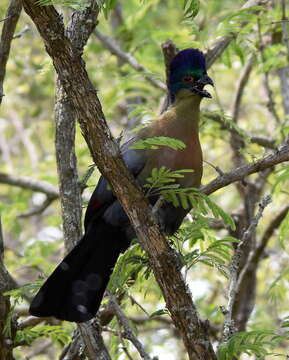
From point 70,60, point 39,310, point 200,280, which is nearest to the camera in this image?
point 70,60

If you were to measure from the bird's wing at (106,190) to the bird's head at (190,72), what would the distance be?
0.63 metres

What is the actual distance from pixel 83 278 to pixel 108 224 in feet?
1.13

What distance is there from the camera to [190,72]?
418 cm

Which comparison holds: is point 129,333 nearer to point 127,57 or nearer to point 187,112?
point 187,112

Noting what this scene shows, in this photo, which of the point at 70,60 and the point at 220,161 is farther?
the point at 220,161

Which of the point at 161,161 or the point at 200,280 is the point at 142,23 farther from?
the point at 161,161

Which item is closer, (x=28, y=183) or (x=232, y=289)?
(x=232, y=289)

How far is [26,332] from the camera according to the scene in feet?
12.4

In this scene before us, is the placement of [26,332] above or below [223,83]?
below

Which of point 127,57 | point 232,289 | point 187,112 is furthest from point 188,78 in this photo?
point 127,57

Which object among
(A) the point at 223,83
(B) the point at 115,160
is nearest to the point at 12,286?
(B) the point at 115,160

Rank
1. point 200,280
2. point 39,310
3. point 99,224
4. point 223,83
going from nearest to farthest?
point 39,310
point 99,224
point 200,280
point 223,83

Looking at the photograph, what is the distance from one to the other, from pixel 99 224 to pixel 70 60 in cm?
139

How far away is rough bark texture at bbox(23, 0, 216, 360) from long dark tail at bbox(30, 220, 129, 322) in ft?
2.89
